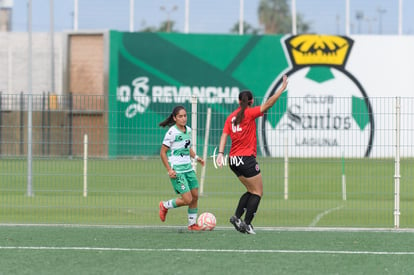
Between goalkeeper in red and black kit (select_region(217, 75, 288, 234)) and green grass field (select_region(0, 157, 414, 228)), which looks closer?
goalkeeper in red and black kit (select_region(217, 75, 288, 234))

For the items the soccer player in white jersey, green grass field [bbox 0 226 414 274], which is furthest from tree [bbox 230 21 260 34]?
the soccer player in white jersey

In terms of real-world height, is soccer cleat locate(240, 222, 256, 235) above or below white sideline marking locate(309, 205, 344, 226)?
above

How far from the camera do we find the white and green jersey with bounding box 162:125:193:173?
13727 millimetres

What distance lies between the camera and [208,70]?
3684 centimetres

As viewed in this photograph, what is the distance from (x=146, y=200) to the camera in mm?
20781

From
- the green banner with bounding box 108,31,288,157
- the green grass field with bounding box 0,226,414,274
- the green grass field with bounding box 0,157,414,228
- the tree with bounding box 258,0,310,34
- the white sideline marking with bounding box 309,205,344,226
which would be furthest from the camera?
the tree with bounding box 258,0,310,34

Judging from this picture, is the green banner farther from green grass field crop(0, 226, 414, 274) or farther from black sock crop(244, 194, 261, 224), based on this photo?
black sock crop(244, 194, 261, 224)

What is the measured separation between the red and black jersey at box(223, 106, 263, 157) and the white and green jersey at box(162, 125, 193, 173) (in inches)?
25.4

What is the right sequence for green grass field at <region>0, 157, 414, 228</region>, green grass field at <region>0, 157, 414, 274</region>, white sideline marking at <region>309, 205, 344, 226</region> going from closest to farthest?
green grass field at <region>0, 157, 414, 274</region>, white sideline marking at <region>309, 205, 344, 226</region>, green grass field at <region>0, 157, 414, 228</region>

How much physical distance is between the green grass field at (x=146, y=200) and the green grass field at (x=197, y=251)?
2328 mm

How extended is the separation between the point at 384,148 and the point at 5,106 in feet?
68.5

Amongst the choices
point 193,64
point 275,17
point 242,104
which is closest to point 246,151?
point 242,104

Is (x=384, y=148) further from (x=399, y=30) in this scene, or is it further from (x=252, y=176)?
(x=399, y=30)

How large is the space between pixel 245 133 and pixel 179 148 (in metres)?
0.99
